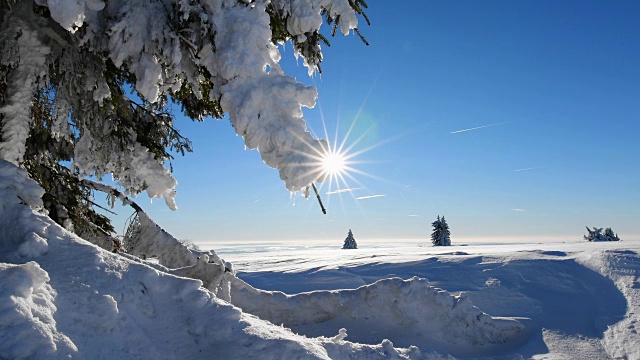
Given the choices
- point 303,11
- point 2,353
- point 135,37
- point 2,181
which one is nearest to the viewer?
point 2,353

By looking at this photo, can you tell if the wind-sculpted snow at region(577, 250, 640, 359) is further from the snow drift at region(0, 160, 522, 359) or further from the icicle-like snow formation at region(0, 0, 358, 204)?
the icicle-like snow formation at region(0, 0, 358, 204)

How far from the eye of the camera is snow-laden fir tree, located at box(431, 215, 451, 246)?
47062 millimetres

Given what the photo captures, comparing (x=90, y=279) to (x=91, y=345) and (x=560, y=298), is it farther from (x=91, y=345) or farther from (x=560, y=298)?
(x=560, y=298)

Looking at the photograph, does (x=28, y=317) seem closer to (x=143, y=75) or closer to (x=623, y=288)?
(x=143, y=75)

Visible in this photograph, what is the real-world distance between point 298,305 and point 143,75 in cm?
378

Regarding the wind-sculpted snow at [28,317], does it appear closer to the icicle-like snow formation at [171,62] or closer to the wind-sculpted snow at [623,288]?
the icicle-like snow formation at [171,62]

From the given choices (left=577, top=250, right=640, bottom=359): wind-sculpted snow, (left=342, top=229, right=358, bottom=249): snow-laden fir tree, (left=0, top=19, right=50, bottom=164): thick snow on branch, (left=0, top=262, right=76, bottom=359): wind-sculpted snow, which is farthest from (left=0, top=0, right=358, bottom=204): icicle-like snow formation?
(left=342, top=229, right=358, bottom=249): snow-laden fir tree

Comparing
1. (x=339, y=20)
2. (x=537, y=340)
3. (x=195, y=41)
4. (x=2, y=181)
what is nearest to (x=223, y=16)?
(x=195, y=41)

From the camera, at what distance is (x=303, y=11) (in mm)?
3756

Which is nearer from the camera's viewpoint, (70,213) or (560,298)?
(70,213)

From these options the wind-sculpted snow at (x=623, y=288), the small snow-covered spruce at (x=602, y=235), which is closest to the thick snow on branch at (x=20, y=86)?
the wind-sculpted snow at (x=623, y=288)

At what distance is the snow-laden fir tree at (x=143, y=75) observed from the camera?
2986 millimetres

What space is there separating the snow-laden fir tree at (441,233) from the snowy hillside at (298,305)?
122 ft

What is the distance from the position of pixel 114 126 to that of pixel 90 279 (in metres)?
2.89
